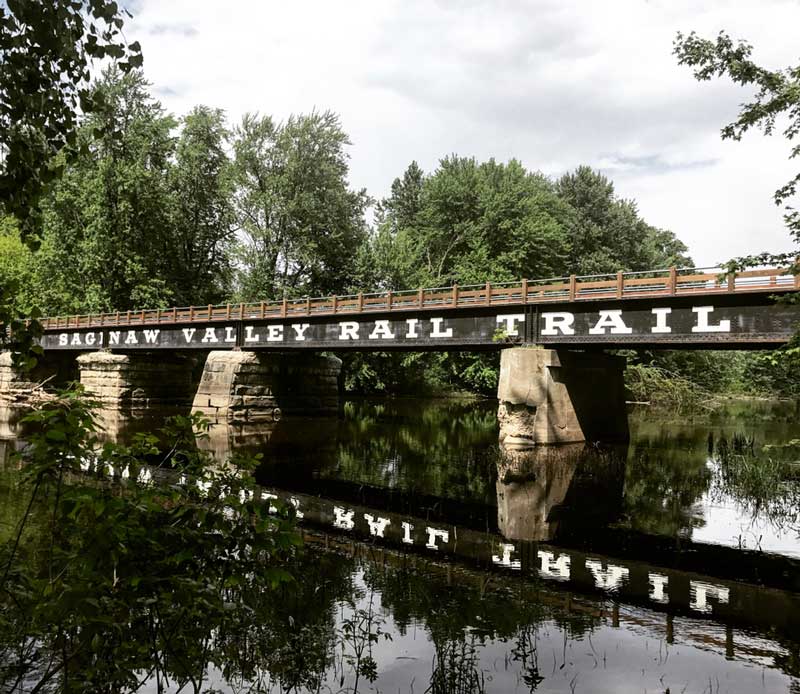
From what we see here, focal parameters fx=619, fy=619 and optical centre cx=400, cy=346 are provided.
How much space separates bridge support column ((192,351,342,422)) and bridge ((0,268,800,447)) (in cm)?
7

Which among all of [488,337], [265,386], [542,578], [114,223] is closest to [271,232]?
[114,223]

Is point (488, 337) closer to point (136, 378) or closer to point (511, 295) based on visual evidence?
point (511, 295)

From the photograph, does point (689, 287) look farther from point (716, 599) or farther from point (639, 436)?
point (716, 599)

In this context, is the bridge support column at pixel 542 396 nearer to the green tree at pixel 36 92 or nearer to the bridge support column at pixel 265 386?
the bridge support column at pixel 265 386

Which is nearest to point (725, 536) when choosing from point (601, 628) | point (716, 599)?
point (716, 599)

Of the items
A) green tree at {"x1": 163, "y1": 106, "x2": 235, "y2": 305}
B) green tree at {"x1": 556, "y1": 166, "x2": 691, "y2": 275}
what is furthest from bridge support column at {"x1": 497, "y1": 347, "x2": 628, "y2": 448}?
green tree at {"x1": 556, "y1": 166, "x2": 691, "y2": 275}

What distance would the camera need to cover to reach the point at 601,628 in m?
6.29

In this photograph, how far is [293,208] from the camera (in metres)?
44.7

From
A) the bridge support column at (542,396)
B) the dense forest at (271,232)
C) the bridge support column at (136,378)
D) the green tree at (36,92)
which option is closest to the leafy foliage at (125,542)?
the green tree at (36,92)

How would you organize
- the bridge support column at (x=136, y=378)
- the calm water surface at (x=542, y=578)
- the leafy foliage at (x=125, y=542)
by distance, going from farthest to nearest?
1. the bridge support column at (x=136, y=378)
2. the calm water surface at (x=542, y=578)
3. the leafy foliage at (x=125, y=542)

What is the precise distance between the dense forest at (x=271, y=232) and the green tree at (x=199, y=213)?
0.38ft

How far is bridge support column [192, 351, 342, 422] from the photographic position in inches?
1256

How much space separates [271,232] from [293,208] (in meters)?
2.72

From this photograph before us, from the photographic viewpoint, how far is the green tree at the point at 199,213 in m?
49.3
